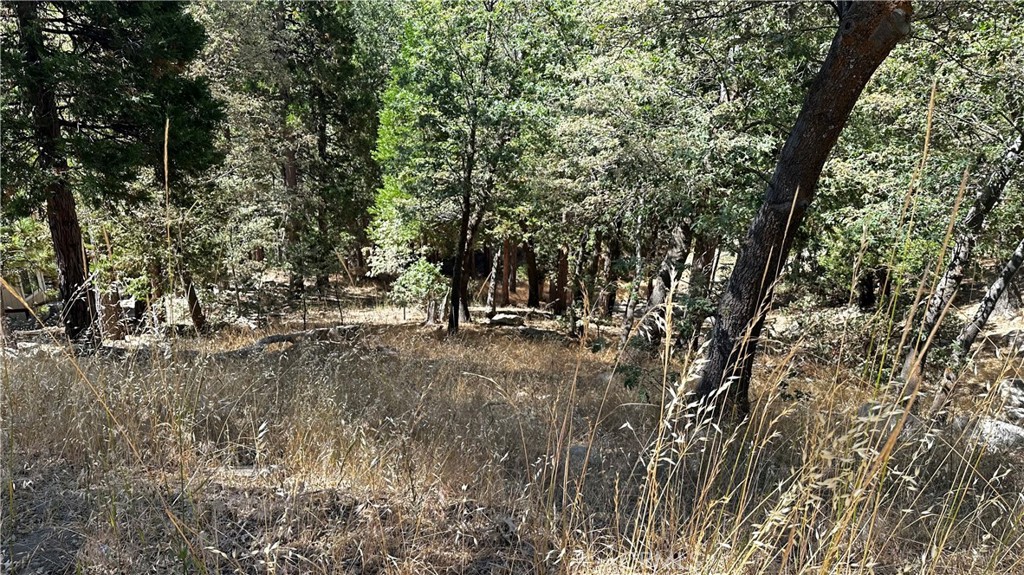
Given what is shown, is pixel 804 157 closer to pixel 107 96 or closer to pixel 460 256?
pixel 107 96

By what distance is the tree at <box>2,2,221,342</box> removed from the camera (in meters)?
7.02

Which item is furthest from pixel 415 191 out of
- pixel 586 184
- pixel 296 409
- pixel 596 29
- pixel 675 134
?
pixel 296 409

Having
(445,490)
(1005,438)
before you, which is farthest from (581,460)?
(1005,438)

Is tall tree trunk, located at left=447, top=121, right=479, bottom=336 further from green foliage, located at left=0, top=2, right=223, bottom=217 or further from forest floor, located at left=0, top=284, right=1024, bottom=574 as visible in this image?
forest floor, located at left=0, top=284, right=1024, bottom=574

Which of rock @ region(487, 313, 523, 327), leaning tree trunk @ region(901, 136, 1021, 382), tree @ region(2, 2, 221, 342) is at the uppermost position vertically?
tree @ region(2, 2, 221, 342)

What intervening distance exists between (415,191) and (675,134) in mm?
6774

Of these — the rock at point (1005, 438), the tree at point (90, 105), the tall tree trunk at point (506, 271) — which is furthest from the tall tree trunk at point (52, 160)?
the tall tree trunk at point (506, 271)

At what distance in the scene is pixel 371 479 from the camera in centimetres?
239

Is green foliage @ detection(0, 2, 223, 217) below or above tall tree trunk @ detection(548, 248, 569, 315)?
above

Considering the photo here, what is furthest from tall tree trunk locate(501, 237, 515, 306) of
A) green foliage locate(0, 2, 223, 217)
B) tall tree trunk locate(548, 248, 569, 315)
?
green foliage locate(0, 2, 223, 217)

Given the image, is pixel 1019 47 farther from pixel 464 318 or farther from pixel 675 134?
pixel 464 318

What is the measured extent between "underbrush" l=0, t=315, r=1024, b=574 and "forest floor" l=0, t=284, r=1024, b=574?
0.01 metres

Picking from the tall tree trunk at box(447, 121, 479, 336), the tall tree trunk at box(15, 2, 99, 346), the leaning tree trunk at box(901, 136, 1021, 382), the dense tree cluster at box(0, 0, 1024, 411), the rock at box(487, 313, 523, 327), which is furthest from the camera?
the rock at box(487, 313, 523, 327)

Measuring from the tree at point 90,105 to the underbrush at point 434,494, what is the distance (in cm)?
518
